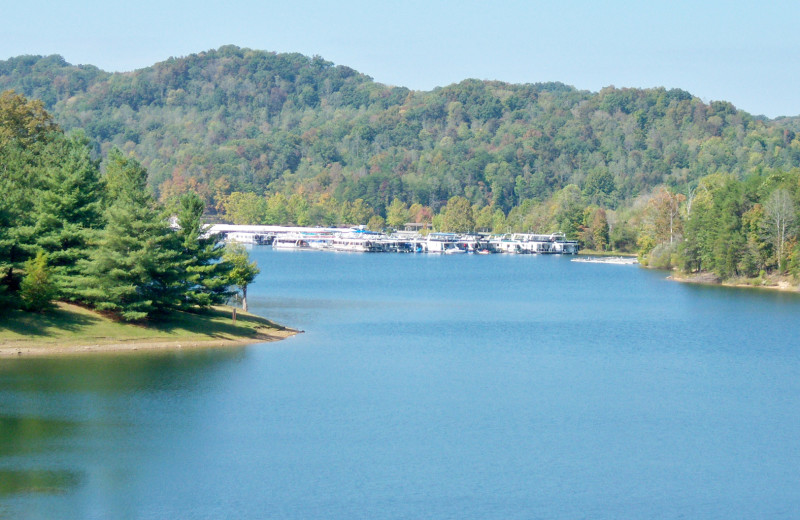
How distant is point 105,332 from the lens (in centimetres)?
5681

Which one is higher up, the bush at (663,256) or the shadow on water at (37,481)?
the bush at (663,256)

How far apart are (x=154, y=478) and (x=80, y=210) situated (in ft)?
106

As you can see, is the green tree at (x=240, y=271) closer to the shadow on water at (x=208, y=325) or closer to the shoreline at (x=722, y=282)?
the shadow on water at (x=208, y=325)

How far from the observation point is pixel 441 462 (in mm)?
37125

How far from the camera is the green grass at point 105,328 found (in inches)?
2147

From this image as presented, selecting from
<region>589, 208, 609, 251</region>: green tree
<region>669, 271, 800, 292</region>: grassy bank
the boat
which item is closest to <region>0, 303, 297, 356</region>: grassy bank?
<region>669, 271, 800, 292</region>: grassy bank

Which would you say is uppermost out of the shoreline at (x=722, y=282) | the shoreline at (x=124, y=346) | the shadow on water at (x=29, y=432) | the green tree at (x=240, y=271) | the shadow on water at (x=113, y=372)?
the green tree at (x=240, y=271)

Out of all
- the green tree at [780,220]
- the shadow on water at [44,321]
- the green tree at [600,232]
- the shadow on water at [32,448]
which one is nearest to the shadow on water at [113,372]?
the shadow on water at [44,321]

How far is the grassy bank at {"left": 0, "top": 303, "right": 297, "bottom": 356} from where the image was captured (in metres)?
54.0

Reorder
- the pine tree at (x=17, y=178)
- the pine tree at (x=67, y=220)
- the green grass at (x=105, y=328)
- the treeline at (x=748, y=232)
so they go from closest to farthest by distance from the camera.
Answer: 1. the green grass at (x=105, y=328)
2. the pine tree at (x=17, y=178)
3. the pine tree at (x=67, y=220)
4. the treeline at (x=748, y=232)

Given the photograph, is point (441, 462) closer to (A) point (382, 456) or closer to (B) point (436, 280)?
(A) point (382, 456)

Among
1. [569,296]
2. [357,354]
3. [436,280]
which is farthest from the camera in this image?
[436,280]

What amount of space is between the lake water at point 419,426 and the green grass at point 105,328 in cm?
267

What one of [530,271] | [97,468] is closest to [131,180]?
[97,468]
